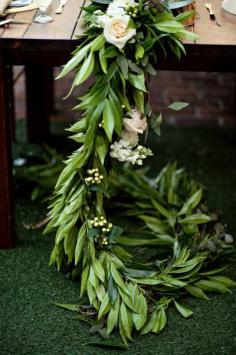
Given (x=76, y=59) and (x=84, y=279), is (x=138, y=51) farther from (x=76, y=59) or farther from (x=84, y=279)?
(x=84, y=279)

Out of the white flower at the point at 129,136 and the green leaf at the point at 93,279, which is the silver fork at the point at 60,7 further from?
the green leaf at the point at 93,279

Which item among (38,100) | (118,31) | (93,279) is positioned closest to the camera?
(118,31)

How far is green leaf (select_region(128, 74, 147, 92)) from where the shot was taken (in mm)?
2490

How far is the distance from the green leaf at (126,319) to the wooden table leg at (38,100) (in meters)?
1.53

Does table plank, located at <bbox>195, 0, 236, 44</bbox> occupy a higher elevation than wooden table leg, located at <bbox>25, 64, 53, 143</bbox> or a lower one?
higher

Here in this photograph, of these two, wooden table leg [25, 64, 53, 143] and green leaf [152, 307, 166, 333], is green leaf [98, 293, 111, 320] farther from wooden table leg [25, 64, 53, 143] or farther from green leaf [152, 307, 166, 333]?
wooden table leg [25, 64, 53, 143]

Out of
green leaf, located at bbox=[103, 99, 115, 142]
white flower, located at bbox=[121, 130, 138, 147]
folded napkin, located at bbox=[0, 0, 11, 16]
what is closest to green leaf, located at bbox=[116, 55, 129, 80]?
green leaf, located at bbox=[103, 99, 115, 142]

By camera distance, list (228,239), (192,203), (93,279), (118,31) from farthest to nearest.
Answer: (192,203) → (228,239) → (93,279) → (118,31)

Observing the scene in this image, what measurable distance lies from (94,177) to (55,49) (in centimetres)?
48

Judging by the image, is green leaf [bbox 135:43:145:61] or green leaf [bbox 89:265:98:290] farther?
green leaf [bbox 89:265:98:290]

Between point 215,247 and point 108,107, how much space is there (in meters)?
0.82

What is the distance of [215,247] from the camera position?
2973 millimetres

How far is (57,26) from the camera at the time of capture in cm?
277

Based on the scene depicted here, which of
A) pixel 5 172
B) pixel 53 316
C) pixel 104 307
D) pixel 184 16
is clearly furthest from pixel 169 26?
pixel 53 316
